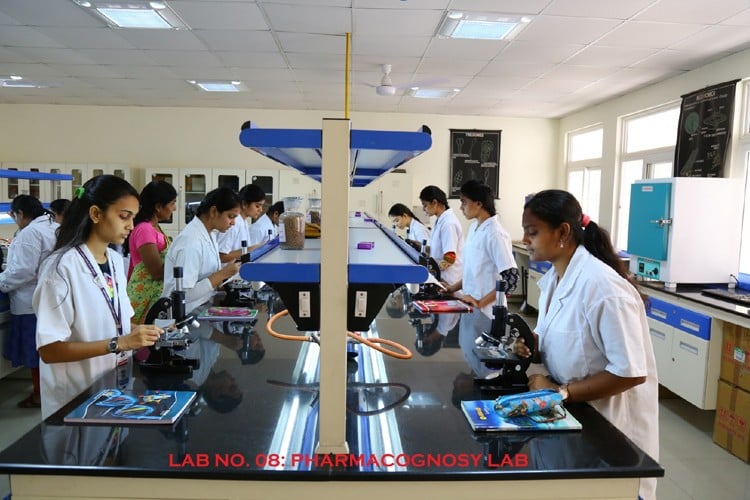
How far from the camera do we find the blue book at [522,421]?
1.21m

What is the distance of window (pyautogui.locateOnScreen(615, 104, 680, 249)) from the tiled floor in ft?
6.90

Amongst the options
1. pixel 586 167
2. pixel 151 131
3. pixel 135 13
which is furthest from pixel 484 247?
pixel 151 131

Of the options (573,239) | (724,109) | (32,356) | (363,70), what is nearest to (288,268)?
(573,239)

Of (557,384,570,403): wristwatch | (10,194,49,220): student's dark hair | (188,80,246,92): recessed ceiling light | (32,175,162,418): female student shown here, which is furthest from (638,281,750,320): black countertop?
(188,80,246,92): recessed ceiling light

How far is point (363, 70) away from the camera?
455cm

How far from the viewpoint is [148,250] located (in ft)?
8.77

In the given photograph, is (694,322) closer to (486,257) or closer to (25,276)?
(486,257)

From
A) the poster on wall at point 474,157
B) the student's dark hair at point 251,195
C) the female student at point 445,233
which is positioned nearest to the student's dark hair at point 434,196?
the female student at point 445,233

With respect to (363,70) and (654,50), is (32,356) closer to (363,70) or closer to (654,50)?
(363,70)

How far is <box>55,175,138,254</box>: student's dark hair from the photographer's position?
1.59m

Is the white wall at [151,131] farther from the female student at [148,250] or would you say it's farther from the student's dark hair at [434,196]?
the female student at [148,250]

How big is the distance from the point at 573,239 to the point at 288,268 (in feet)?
3.01

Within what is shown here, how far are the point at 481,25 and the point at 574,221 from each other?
2.36 m

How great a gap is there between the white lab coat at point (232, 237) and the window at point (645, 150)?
350 cm
